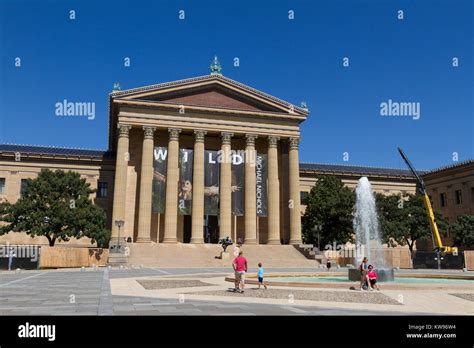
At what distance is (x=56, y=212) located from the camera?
46594 mm

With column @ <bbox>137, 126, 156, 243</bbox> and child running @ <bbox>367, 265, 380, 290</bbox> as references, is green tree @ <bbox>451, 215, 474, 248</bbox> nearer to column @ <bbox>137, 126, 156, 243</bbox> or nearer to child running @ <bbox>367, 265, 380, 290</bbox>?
column @ <bbox>137, 126, 156, 243</bbox>

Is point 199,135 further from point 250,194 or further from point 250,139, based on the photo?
point 250,194

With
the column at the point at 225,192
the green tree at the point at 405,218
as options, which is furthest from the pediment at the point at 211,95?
the green tree at the point at 405,218

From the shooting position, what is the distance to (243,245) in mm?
56188

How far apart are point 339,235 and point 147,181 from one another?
26.6 m

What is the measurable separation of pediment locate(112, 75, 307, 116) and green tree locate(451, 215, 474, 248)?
25.8 metres

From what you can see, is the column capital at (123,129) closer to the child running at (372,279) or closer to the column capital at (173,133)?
the column capital at (173,133)

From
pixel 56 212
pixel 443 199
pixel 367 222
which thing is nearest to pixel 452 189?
pixel 443 199

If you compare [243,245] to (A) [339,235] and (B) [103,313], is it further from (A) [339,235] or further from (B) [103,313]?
(B) [103,313]

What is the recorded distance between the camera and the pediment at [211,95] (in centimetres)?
5794

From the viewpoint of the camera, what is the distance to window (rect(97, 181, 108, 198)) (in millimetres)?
65562

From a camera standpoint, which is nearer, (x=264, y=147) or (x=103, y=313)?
(x=103, y=313)

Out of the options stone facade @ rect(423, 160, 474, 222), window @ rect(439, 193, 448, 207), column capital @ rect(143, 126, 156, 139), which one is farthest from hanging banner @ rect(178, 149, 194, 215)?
window @ rect(439, 193, 448, 207)

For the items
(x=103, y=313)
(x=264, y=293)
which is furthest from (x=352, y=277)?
(x=103, y=313)
